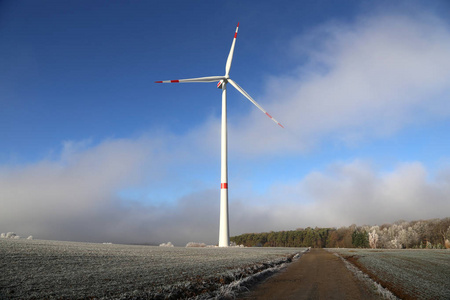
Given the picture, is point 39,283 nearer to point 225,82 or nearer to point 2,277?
point 2,277

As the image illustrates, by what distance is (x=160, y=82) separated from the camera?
231ft

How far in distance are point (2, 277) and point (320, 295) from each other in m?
17.8

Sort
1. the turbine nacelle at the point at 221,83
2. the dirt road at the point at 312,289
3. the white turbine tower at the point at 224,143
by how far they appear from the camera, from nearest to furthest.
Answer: the dirt road at the point at 312,289 → the white turbine tower at the point at 224,143 → the turbine nacelle at the point at 221,83

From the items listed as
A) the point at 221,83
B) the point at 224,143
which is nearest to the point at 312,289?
the point at 224,143

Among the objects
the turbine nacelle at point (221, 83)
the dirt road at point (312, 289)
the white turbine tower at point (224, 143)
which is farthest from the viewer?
the turbine nacelle at point (221, 83)

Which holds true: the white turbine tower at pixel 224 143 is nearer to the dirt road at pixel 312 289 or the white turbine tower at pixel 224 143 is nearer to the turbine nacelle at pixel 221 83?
the turbine nacelle at pixel 221 83

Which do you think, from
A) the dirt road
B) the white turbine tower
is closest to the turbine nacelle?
the white turbine tower

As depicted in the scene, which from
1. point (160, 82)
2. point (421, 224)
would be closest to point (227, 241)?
point (160, 82)

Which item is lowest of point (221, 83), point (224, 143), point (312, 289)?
point (312, 289)

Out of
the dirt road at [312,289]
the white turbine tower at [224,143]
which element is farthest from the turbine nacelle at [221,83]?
the dirt road at [312,289]

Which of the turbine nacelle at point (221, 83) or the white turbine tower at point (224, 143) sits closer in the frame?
the white turbine tower at point (224, 143)

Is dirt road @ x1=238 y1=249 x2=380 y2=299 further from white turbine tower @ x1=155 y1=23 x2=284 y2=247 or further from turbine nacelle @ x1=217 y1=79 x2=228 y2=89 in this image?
turbine nacelle @ x1=217 y1=79 x2=228 y2=89

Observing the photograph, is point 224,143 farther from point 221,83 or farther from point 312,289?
point 312,289

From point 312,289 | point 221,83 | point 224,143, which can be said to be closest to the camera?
point 312,289
